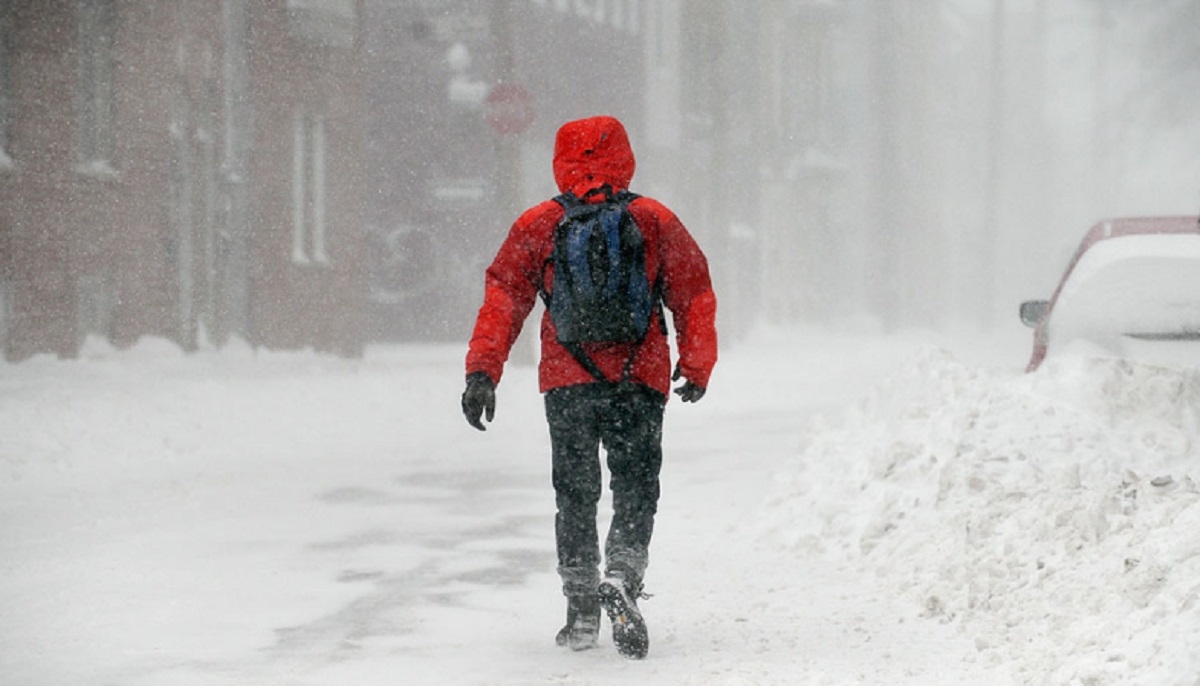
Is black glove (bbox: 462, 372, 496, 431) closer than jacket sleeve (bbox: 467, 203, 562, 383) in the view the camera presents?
Yes

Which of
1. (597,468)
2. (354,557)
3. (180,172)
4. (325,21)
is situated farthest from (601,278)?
(325,21)

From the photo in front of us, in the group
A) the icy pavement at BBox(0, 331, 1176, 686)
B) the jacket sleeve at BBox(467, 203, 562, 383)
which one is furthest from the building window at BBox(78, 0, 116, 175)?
the jacket sleeve at BBox(467, 203, 562, 383)

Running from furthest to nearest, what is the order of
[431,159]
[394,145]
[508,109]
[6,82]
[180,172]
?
[394,145] → [431,159] → [508,109] → [180,172] → [6,82]

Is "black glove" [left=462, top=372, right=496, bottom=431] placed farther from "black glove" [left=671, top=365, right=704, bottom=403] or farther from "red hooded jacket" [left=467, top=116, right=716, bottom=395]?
"black glove" [left=671, top=365, right=704, bottom=403]

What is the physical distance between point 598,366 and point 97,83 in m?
13.4

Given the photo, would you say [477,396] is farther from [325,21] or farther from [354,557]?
[325,21]

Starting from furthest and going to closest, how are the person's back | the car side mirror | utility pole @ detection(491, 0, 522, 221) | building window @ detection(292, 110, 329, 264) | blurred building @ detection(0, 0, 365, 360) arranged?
building window @ detection(292, 110, 329, 264), utility pole @ detection(491, 0, 522, 221), blurred building @ detection(0, 0, 365, 360), the car side mirror, the person's back

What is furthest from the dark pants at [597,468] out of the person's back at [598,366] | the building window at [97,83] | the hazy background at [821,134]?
the hazy background at [821,134]

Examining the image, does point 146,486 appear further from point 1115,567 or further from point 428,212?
point 428,212

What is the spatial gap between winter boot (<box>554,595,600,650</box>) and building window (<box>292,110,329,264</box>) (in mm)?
17198

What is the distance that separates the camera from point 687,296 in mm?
6250

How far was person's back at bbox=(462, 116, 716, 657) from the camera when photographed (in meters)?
6.19

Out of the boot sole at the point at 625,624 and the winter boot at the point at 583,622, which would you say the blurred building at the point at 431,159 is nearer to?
the winter boot at the point at 583,622

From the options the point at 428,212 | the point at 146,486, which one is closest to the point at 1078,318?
the point at 146,486
